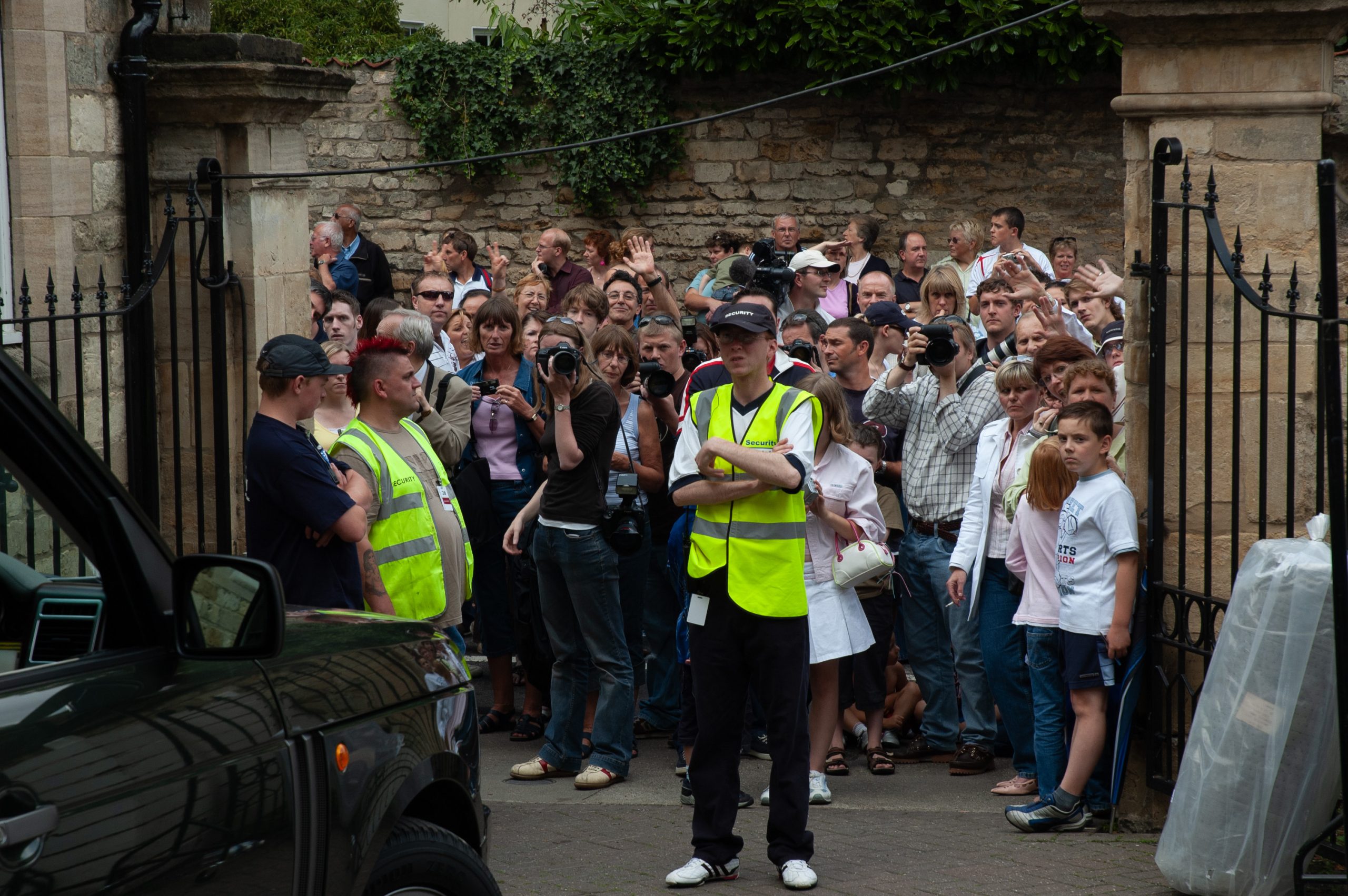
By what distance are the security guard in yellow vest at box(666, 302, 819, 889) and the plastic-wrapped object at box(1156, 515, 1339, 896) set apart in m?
1.27

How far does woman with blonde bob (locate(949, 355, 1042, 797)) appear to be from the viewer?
236 inches

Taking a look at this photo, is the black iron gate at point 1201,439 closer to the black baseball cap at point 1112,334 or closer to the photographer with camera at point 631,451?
the black baseball cap at point 1112,334

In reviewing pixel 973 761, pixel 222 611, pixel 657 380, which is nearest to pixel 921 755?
pixel 973 761

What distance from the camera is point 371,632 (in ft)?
10.3

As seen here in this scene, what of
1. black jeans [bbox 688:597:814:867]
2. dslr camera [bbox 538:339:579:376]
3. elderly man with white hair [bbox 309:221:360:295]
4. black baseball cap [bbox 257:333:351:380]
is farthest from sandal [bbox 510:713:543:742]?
elderly man with white hair [bbox 309:221:360:295]

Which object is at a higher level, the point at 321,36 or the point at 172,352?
the point at 321,36

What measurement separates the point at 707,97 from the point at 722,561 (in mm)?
10128

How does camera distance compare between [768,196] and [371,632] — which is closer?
[371,632]

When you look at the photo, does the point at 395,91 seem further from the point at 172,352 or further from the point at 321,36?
the point at 172,352

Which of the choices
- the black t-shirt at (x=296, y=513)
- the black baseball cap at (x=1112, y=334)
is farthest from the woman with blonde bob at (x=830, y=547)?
the black t-shirt at (x=296, y=513)

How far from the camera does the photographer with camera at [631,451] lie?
6637 millimetres

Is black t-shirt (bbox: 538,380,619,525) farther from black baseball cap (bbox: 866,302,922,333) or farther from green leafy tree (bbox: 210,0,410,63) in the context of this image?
green leafy tree (bbox: 210,0,410,63)

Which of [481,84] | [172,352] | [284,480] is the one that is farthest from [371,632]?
[481,84]

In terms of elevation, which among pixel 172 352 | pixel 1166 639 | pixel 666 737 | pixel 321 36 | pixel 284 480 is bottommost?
pixel 666 737
